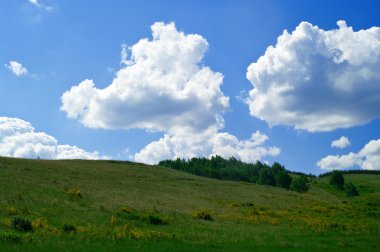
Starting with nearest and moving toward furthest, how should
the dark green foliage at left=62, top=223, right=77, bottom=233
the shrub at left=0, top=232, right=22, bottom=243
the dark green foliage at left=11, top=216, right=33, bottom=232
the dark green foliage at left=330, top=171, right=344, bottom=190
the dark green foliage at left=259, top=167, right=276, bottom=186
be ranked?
the shrub at left=0, top=232, right=22, bottom=243, the dark green foliage at left=11, top=216, right=33, bottom=232, the dark green foliage at left=62, top=223, right=77, bottom=233, the dark green foliage at left=259, top=167, right=276, bottom=186, the dark green foliage at left=330, top=171, right=344, bottom=190

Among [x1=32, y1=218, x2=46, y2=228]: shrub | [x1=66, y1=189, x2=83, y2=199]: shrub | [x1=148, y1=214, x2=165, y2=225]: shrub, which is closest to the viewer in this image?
[x1=32, y1=218, x2=46, y2=228]: shrub

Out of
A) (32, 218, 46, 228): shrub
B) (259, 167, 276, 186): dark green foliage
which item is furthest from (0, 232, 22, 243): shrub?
(259, 167, 276, 186): dark green foliage

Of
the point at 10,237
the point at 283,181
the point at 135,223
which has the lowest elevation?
the point at 10,237

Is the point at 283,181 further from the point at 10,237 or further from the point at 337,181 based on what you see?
the point at 10,237

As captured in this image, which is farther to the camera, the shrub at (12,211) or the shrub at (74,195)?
the shrub at (74,195)

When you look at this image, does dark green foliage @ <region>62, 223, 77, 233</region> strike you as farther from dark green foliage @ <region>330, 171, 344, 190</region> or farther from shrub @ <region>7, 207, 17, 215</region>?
dark green foliage @ <region>330, 171, 344, 190</region>

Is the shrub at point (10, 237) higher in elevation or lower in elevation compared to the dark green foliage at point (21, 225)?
lower

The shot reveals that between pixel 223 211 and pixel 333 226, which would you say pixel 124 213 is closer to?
pixel 223 211

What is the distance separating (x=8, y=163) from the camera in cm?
6781

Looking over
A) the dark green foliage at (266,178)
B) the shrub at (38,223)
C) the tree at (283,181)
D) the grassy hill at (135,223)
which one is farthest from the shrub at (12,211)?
the dark green foliage at (266,178)

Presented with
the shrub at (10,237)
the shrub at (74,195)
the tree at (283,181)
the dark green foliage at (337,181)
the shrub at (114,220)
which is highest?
the dark green foliage at (337,181)

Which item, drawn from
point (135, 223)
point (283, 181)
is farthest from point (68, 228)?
point (283, 181)

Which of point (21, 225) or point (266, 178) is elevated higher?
point (266, 178)

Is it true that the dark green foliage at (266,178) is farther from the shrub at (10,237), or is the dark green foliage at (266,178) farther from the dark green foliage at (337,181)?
the shrub at (10,237)
